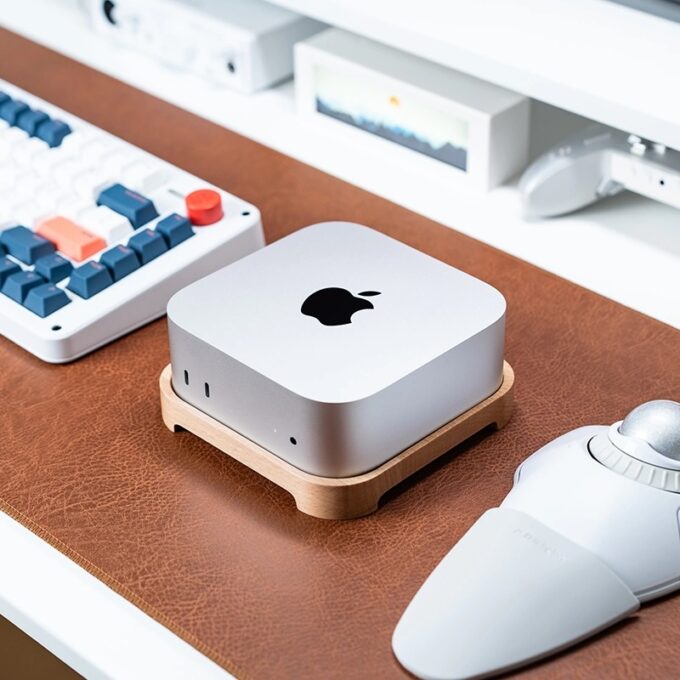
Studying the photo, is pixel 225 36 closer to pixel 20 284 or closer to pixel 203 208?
pixel 203 208

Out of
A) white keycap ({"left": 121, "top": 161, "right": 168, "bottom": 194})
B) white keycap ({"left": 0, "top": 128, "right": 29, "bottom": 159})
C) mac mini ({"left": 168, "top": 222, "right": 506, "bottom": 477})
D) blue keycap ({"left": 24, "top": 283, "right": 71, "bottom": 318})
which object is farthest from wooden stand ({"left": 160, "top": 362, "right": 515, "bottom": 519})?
white keycap ({"left": 0, "top": 128, "right": 29, "bottom": 159})

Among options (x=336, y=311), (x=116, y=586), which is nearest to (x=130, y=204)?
(x=336, y=311)

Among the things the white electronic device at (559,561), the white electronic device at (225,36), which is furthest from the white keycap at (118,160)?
the white electronic device at (559,561)

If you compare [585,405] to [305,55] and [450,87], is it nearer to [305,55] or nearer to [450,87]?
[450,87]

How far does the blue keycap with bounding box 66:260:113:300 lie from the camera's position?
89 cm

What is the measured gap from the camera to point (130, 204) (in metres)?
0.95

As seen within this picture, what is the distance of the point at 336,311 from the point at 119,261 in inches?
Result: 7.7

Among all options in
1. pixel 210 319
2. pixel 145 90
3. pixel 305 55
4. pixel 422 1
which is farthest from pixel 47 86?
pixel 210 319

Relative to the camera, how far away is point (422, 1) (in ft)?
3.43

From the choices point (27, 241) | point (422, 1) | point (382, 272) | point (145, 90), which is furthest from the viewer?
point (145, 90)

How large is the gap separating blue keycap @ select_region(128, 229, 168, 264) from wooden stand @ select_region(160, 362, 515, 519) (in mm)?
125

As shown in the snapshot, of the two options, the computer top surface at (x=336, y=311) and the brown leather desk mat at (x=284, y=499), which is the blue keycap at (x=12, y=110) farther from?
the computer top surface at (x=336, y=311)

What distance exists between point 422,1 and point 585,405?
1.30 feet

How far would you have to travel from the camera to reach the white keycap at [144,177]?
986mm
